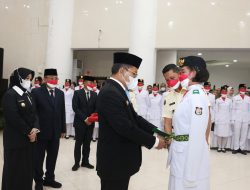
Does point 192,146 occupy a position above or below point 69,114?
above

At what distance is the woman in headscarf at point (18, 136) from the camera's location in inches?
114

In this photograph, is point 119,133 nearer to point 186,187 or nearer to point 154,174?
point 186,187

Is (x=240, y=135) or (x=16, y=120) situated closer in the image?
(x=16, y=120)

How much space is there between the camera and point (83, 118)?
171 inches

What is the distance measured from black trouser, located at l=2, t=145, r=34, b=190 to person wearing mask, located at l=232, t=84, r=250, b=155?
524cm

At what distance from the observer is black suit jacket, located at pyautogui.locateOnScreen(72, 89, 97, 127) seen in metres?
4.46

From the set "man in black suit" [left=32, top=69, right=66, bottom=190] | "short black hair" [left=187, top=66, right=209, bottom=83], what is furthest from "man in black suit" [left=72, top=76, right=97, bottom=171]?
"short black hair" [left=187, top=66, right=209, bottom=83]

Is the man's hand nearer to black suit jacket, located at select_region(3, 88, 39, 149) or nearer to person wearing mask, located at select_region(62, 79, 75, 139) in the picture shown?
black suit jacket, located at select_region(3, 88, 39, 149)

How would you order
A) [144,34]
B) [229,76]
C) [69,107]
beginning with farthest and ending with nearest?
[229,76] → [144,34] → [69,107]

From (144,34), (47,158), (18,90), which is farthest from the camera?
(144,34)

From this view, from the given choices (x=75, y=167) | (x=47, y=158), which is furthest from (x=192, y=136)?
(x=75, y=167)

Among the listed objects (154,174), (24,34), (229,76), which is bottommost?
(154,174)

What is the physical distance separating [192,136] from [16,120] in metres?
1.81

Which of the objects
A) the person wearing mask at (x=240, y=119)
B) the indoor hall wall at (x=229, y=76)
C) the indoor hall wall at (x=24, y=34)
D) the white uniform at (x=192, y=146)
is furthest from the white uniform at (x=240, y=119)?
the indoor hall wall at (x=229, y=76)
